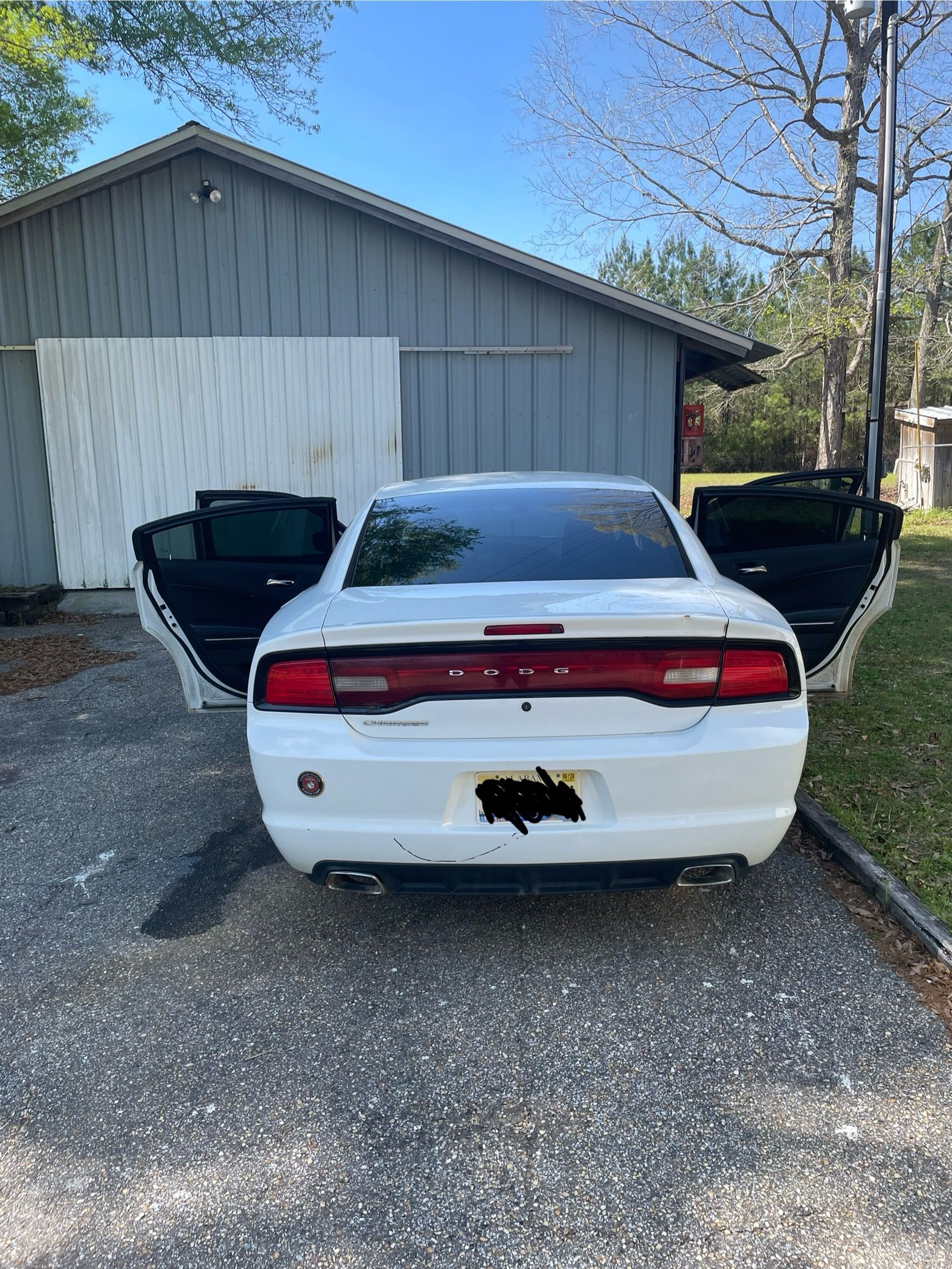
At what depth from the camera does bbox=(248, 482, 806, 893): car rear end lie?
107 inches

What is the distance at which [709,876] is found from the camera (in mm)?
2871

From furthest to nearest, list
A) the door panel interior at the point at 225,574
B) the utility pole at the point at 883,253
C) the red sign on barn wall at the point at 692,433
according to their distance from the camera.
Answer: the red sign on barn wall at the point at 692,433 < the utility pole at the point at 883,253 < the door panel interior at the point at 225,574

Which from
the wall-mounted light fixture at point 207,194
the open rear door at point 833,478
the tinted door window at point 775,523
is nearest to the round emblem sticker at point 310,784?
the tinted door window at point 775,523

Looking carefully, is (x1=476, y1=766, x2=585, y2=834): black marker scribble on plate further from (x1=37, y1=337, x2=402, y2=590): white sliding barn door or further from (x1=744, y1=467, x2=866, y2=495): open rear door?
(x1=37, y1=337, x2=402, y2=590): white sliding barn door

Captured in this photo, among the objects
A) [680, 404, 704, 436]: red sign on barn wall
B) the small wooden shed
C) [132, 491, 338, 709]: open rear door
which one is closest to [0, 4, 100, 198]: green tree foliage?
[680, 404, 704, 436]: red sign on barn wall

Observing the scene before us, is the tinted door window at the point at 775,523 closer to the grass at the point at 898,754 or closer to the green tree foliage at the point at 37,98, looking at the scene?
the grass at the point at 898,754

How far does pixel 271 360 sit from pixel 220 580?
6.21m

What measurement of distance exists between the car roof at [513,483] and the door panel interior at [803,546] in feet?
2.08

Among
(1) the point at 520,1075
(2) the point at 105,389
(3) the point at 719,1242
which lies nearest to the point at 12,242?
(2) the point at 105,389

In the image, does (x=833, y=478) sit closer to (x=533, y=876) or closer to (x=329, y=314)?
(x=533, y=876)

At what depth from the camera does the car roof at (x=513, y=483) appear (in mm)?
4020

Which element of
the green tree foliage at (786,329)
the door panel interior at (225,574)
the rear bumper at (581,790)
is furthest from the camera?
the green tree foliage at (786,329)

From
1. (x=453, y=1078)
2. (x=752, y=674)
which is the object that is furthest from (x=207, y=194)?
(x=453, y=1078)

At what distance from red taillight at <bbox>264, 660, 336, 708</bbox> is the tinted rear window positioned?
53 centimetres
